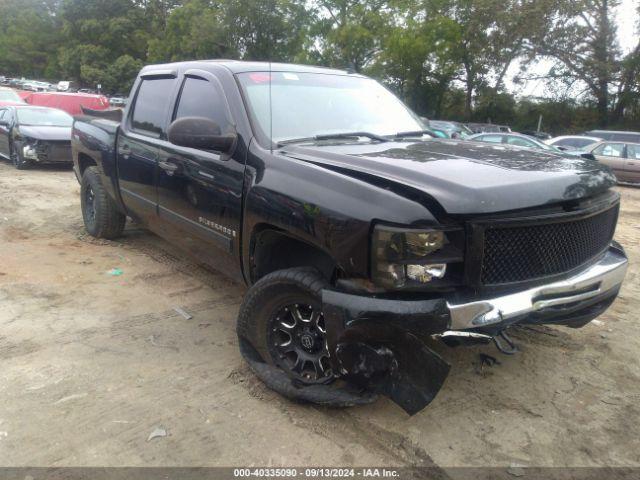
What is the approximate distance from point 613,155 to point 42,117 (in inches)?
608

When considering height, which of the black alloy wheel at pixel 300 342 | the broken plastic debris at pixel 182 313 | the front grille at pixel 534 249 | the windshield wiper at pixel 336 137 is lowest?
the broken plastic debris at pixel 182 313

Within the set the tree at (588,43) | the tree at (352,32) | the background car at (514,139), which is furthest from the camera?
the tree at (352,32)

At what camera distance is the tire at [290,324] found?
281cm

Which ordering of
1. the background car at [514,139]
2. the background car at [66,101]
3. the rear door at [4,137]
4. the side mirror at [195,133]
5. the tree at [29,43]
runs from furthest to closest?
the tree at [29,43], the background car at [66,101], the background car at [514,139], the rear door at [4,137], the side mirror at [195,133]

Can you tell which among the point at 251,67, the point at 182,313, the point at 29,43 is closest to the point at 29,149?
the point at 182,313

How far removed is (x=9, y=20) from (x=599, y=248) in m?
93.1

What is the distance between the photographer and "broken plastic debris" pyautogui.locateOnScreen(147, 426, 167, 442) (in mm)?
2666

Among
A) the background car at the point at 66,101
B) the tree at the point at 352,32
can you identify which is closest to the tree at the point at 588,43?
the tree at the point at 352,32

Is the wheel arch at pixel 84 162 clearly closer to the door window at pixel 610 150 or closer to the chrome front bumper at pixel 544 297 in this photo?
the chrome front bumper at pixel 544 297

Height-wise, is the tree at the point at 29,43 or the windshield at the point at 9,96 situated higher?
the tree at the point at 29,43

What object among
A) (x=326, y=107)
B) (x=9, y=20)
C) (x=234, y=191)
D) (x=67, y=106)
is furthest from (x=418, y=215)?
(x=9, y=20)

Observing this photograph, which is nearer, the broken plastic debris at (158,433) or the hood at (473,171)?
the hood at (473,171)

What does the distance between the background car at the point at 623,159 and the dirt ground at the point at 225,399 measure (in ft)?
39.9

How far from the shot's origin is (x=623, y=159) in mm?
15094
